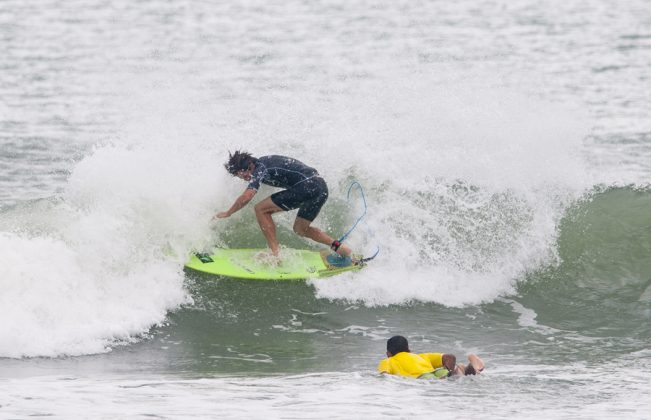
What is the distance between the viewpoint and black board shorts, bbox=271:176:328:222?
12.2 metres

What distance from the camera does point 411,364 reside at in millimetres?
9203

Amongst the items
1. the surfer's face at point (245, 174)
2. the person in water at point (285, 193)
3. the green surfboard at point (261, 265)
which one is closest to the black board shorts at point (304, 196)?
the person in water at point (285, 193)

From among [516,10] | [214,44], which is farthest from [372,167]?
[516,10]

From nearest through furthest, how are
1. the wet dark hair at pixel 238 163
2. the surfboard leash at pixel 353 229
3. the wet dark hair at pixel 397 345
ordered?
the wet dark hair at pixel 397 345, the wet dark hair at pixel 238 163, the surfboard leash at pixel 353 229

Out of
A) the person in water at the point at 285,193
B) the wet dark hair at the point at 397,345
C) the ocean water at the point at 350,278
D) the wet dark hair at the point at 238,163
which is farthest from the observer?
the person in water at the point at 285,193

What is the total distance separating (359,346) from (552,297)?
3.17 m

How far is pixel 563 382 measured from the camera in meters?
9.67

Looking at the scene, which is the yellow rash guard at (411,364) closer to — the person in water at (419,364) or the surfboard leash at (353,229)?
the person in water at (419,364)

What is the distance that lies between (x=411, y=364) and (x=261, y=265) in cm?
370

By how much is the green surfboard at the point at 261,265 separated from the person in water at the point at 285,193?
0.62 feet

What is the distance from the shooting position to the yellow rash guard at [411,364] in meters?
9.20

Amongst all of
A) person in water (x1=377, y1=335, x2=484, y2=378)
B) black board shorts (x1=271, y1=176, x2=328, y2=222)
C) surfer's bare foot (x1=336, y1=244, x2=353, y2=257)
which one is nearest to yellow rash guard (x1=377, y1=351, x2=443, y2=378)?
person in water (x1=377, y1=335, x2=484, y2=378)

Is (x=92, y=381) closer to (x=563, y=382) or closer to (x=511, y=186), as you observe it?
(x=563, y=382)

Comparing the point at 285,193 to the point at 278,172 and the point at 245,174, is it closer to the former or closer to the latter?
the point at 278,172
